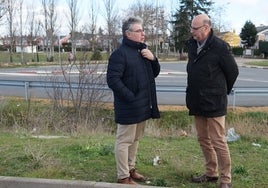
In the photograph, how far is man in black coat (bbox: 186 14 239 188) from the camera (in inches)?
183

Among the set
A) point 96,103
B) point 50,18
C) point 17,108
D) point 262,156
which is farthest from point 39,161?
point 50,18

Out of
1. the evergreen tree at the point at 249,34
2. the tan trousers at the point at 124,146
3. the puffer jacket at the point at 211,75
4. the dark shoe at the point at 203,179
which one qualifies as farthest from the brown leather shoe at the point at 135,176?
the evergreen tree at the point at 249,34

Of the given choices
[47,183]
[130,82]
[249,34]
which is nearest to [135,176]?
[47,183]

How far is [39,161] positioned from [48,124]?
4814 millimetres

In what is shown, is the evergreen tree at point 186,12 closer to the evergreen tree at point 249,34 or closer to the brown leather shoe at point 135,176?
the evergreen tree at point 249,34

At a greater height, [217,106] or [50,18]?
[50,18]

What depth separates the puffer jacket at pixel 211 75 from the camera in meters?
4.65

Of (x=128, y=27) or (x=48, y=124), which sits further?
(x=48, y=124)

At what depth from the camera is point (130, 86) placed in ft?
15.9

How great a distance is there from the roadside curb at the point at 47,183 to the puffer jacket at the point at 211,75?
3.78 feet

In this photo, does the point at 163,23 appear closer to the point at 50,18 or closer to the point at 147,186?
the point at 50,18

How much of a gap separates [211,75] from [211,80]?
0.18 ft

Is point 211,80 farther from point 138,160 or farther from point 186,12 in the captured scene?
point 186,12

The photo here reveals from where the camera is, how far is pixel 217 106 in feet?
15.5
